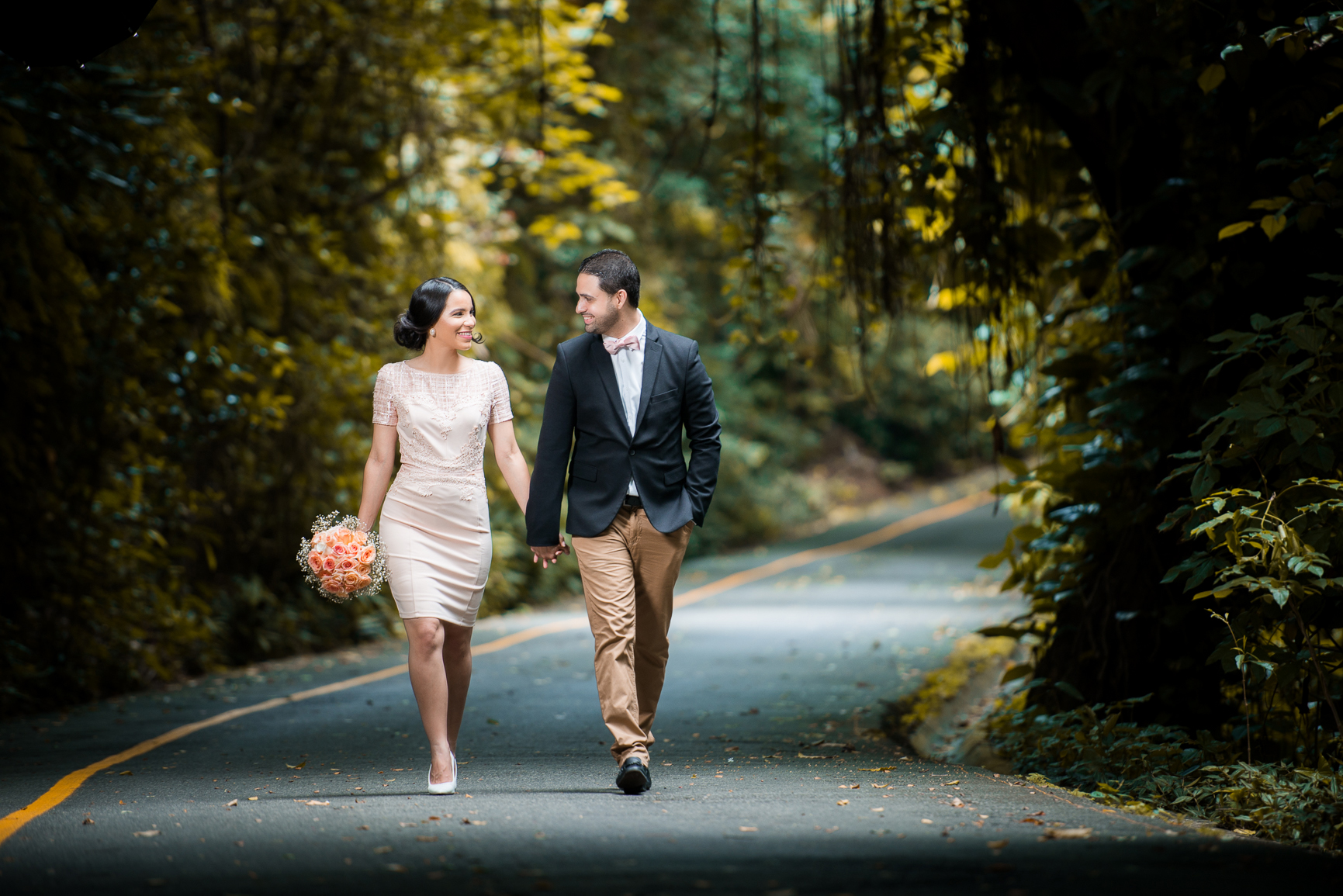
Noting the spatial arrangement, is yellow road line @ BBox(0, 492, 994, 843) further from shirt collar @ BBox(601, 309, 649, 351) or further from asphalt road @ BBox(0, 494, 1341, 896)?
shirt collar @ BBox(601, 309, 649, 351)

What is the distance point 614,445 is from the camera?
250 inches

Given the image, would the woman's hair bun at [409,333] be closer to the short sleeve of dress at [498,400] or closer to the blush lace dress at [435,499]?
the blush lace dress at [435,499]

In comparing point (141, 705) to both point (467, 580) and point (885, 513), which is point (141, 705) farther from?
point (885, 513)

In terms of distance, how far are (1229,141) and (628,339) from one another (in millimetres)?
3905

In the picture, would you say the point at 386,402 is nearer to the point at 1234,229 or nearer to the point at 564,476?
the point at 564,476

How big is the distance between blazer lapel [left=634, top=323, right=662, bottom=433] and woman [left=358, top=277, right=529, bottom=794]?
630 millimetres

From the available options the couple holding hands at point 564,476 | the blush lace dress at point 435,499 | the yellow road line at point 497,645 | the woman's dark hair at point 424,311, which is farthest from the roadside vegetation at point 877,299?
the woman's dark hair at point 424,311

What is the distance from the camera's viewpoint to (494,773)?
22.5 ft

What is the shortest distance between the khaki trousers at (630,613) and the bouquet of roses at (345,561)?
94cm

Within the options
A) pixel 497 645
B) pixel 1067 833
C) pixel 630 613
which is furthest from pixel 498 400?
pixel 497 645

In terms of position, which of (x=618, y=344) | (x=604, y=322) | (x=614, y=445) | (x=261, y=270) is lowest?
(x=614, y=445)

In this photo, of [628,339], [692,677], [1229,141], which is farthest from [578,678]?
[1229,141]

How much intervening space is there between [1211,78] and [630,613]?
3.91m

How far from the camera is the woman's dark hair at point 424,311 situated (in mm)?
6375
